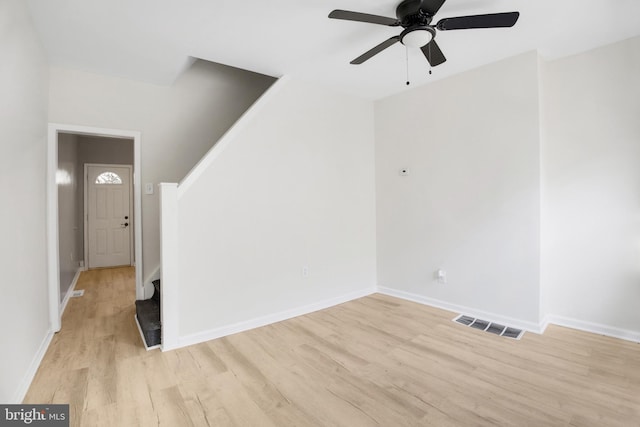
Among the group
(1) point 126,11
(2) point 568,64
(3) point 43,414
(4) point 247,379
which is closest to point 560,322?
(2) point 568,64

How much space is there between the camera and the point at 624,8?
89.6 inches

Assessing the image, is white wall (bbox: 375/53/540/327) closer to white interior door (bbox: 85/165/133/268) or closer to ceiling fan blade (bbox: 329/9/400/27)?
ceiling fan blade (bbox: 329/9/400/27)

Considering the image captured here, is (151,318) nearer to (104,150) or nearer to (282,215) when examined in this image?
(282,215)

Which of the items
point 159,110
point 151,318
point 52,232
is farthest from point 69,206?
point 151,318

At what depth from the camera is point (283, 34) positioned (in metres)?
2.57

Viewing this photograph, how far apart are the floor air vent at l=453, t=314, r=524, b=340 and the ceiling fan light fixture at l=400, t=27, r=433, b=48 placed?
2602 mm

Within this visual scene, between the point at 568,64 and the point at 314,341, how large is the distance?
11.6 feet

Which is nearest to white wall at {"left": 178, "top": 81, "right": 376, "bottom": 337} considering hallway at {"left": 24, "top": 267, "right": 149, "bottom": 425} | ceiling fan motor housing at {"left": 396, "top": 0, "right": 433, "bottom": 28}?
hallway at {"left": 24, "top": 267, "right": 149, "bottom": 425}

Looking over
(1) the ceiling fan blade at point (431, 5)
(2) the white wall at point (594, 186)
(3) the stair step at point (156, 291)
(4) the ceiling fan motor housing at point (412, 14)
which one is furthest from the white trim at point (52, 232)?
(2) the white wall at point (594, 186)

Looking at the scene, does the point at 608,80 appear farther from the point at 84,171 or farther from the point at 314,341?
the point at 84,171

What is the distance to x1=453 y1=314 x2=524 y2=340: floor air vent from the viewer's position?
9.53 feet

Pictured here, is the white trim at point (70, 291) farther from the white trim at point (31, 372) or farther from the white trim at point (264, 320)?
the white trim at point (264, 320)

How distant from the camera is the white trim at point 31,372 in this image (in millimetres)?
1922

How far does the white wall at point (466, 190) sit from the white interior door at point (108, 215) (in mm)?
5343
